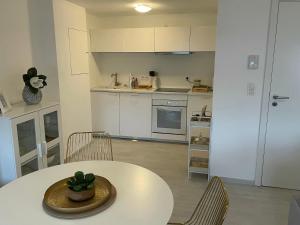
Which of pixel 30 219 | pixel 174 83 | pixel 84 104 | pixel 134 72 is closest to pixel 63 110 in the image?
pixel 84 104

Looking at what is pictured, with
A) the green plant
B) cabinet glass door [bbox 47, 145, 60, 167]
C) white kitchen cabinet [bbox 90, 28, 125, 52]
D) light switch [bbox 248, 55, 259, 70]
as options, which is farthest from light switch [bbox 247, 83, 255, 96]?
white kitchen cabinet [bbox 90, 28, 125, 52]

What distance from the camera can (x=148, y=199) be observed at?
147 centimetres

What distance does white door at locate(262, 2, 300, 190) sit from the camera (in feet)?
9.00

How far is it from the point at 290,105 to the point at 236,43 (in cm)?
91

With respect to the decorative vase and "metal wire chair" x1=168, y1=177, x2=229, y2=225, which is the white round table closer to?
"metal wire chair" x1=168, y1=177, x2=229, y2=225

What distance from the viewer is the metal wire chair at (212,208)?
1.42 meters

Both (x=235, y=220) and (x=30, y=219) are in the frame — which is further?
(x=235, y=220)

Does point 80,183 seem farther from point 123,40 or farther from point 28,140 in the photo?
point 123,40

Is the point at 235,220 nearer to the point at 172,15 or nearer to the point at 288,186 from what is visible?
the point at 288,186

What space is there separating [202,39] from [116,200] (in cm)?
345

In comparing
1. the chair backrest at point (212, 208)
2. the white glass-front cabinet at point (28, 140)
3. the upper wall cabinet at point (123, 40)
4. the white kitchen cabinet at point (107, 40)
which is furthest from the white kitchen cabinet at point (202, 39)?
the chair backrest at point (212, 208)

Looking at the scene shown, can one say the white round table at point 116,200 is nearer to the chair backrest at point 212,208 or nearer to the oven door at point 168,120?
the chair backrest at point 212,208

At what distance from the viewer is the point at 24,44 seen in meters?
3.14

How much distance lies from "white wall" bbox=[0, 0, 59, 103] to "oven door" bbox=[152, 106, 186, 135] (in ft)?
5.69
